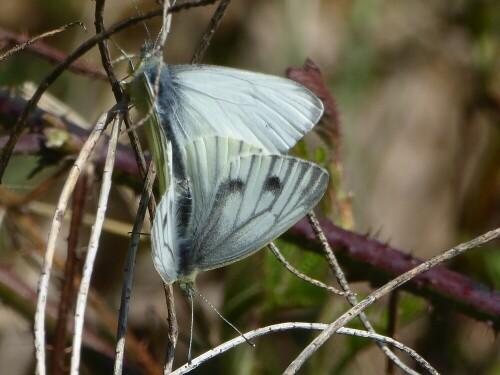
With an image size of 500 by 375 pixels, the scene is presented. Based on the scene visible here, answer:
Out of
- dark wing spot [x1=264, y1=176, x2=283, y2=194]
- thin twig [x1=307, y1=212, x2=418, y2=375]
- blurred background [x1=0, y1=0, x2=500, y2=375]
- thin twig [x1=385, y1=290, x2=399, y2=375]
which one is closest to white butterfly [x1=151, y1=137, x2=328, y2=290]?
dark wing spot [x1=264, y1=176, x2=283, y2=194]

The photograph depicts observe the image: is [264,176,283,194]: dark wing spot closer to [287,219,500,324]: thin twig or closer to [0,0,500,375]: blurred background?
[287,219,500,324]: thin twig

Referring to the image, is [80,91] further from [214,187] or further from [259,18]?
[214,187]

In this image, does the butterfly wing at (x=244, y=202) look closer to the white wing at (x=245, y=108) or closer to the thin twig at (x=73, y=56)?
the white wing at (x=245, y=108)

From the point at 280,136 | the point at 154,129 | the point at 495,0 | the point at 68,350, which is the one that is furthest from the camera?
the point at 495,0

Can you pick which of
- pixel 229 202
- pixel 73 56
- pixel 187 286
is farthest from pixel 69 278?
pixel 73 56

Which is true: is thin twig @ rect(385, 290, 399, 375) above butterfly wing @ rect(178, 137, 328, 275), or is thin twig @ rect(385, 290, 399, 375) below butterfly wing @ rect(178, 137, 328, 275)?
below

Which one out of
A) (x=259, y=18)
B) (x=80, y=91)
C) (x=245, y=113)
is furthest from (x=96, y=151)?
(x=259, y=18)

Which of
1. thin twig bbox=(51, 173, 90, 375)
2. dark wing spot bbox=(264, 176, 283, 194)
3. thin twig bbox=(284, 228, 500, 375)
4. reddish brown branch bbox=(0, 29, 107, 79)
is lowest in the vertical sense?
thin twig bbox=(284, 228, 500, 375)
